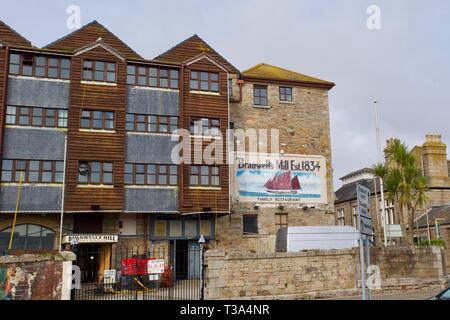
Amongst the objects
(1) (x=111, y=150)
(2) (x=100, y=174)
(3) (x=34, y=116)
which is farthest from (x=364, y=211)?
(3) (x=34, y=116)

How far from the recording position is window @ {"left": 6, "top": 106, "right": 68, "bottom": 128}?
89.4ft

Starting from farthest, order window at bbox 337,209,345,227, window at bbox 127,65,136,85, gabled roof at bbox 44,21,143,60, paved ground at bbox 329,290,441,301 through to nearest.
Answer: window at bbox 337,209,345,227 < window at bbox 127,65,136,85 < gabled roof at bbox 44,21,143,60 < paved ground at bbox 329,290,441,301

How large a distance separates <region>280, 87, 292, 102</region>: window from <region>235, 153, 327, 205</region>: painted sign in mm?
4231

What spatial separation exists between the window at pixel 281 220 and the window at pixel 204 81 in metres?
9.35

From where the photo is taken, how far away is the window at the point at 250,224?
107 feet

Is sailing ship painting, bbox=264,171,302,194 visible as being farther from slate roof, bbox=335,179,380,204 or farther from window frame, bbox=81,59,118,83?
slate roof, bbox=335,179,380,204

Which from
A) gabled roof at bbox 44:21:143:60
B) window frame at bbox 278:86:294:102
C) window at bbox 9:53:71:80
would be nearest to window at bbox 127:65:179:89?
gabled roof at bbox 44:21:143:60

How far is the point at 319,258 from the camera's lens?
2148cm

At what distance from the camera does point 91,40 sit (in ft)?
99.3

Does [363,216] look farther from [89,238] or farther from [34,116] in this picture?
[34,116]

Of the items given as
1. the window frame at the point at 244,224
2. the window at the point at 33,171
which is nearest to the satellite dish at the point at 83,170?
the window at the point at 33,171

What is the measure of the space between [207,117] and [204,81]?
2436 mm

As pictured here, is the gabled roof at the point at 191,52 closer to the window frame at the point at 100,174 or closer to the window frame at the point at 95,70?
the window frame at the point at 95,70
